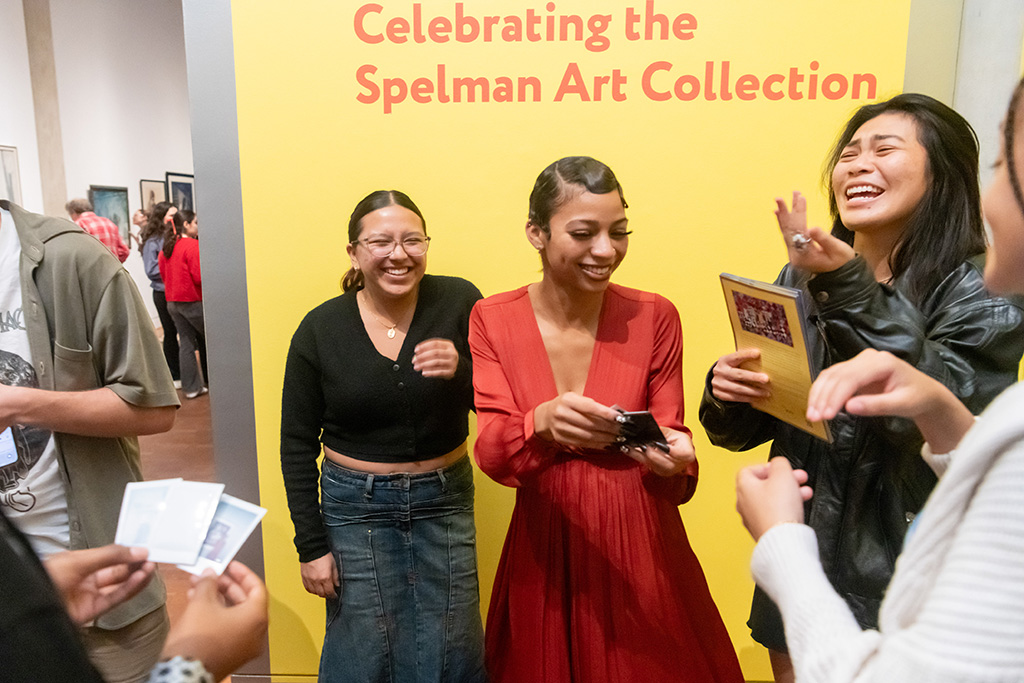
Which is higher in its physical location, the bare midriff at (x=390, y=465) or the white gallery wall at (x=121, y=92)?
the white gallery wall at (x=121, y=92)

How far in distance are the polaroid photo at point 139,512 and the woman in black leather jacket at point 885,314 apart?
4.90 feet

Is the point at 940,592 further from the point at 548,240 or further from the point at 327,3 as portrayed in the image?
the point at 327,3

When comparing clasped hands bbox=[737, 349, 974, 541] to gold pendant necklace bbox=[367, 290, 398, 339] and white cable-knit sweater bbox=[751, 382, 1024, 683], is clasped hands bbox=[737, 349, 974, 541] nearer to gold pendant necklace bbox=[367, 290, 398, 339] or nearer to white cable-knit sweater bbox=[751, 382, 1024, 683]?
white cable-knit sweater bbox=[751, 382, 1024, 683]

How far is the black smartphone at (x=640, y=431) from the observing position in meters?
1.45

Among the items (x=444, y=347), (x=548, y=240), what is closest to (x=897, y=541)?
(x=548, y=240)

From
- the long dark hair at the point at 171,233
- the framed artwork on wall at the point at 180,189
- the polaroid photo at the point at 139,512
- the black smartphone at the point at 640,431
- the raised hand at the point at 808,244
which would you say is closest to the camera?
the raised hand at the point at 808,244

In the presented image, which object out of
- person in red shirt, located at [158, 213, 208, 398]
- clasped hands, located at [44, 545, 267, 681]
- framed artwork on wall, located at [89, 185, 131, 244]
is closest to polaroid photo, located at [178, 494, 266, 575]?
clasped hands, located at [44, 545, 267, 681]

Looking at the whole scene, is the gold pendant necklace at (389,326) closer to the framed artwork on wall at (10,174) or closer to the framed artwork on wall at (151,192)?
the framed artwork on wall at (10,174)

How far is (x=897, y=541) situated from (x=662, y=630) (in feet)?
1.94

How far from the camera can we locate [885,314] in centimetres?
129

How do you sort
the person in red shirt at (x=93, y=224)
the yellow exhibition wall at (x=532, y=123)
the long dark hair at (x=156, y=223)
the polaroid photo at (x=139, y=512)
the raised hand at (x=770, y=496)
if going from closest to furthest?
the raised hand at (x=770, y=496)
the polaroid photo at (x=139, y=512)
the yellow exhibition wall at (x=532, y=123)
the person in red shirt at (x=93, y=224)
the long dark hair at (x=156, y=223)

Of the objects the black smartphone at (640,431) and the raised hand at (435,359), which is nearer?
the black smartphone at (640,431)

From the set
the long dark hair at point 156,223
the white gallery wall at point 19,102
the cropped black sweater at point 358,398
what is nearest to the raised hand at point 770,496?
the cropped black sweater at point 358,398

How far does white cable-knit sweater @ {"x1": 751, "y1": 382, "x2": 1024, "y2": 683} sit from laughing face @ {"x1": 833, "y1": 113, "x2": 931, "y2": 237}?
94 centimetres
